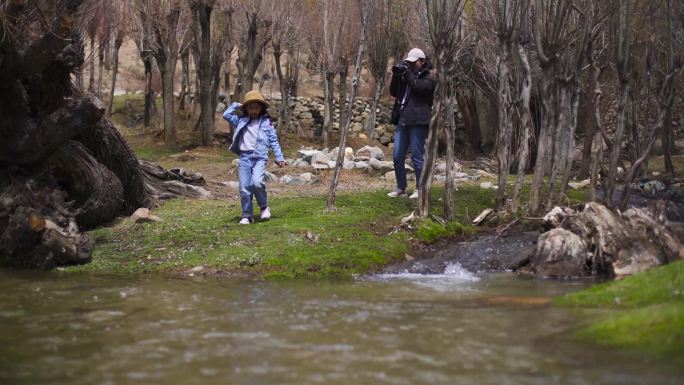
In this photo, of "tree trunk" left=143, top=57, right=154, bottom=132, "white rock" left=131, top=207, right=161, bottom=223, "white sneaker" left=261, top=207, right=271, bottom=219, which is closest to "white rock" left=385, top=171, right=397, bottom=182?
"white sneaker" left=261, top=207, right=271, bottom=219

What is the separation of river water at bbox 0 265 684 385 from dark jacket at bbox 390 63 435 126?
174 inches

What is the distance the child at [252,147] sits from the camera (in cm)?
1198

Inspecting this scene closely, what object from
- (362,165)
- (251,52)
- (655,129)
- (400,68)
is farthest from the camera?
(251,52)

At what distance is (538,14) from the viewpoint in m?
11.4

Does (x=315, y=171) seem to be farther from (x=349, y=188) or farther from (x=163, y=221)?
(x=163, y=221)

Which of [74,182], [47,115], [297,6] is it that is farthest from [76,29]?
[297,6]

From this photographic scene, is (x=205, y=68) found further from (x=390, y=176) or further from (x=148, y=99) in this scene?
(x=148, y=99)

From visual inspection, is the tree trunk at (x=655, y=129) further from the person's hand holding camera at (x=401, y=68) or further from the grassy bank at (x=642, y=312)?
the grassy bank at (x=642, y=312)

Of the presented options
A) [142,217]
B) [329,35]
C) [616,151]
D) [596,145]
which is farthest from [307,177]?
[329,35]

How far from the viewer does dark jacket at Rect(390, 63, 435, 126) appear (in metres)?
12.9

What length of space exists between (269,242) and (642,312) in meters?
5.86

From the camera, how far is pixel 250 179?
12008 mm

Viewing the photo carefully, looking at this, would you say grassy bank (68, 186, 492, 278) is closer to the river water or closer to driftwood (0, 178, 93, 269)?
driftwood (0, 178, 93, 269)

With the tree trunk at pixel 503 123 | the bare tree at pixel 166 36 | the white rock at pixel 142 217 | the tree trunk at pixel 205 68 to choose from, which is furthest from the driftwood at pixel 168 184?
the bare tree at pixel 166 36
